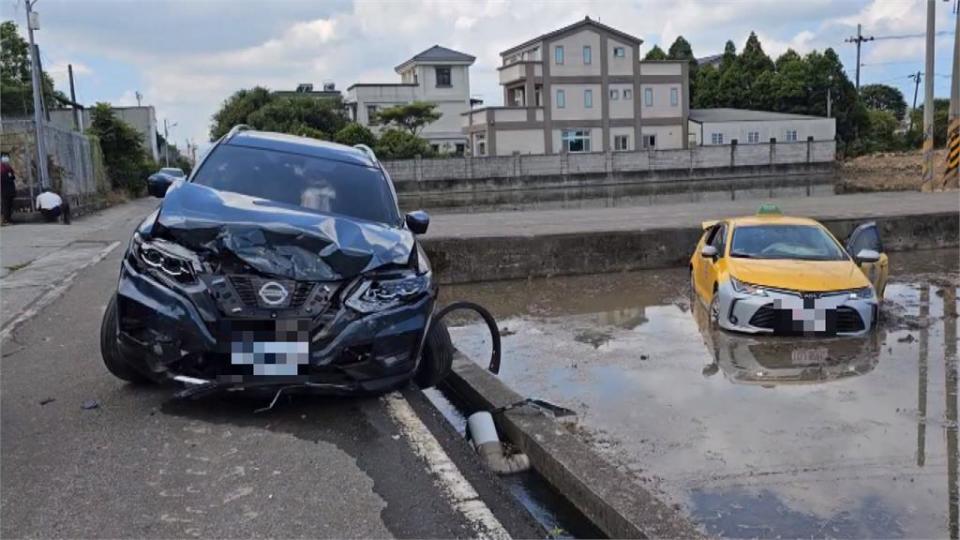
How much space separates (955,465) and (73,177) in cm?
2520

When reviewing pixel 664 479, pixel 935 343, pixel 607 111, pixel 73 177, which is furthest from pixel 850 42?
pixel 664 479

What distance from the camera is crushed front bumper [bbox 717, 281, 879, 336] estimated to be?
8.47 meters

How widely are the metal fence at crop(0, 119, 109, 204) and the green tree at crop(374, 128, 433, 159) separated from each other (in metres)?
28.5

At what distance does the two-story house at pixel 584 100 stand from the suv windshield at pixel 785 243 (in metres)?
49.2

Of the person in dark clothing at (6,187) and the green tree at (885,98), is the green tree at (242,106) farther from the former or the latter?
the green tree at (885,98)

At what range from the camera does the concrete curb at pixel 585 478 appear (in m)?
3.83

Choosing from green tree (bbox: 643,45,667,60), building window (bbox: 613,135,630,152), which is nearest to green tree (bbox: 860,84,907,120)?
green tree (bbox: 643,45,667,60)

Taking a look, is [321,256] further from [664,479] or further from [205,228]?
[664,479]

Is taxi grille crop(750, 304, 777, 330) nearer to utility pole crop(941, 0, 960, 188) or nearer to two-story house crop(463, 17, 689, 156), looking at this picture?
utility pole crop(941, 0, 960, 188)

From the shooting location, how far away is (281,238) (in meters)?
5.09

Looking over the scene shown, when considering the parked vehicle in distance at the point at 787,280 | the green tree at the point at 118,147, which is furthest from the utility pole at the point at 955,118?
the green tree at the point at 118,147

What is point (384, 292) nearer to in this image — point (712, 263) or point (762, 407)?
point (762, 407)

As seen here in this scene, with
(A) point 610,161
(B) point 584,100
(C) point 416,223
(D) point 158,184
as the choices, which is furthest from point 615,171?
(D) point 158,184

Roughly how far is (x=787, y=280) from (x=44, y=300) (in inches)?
338
